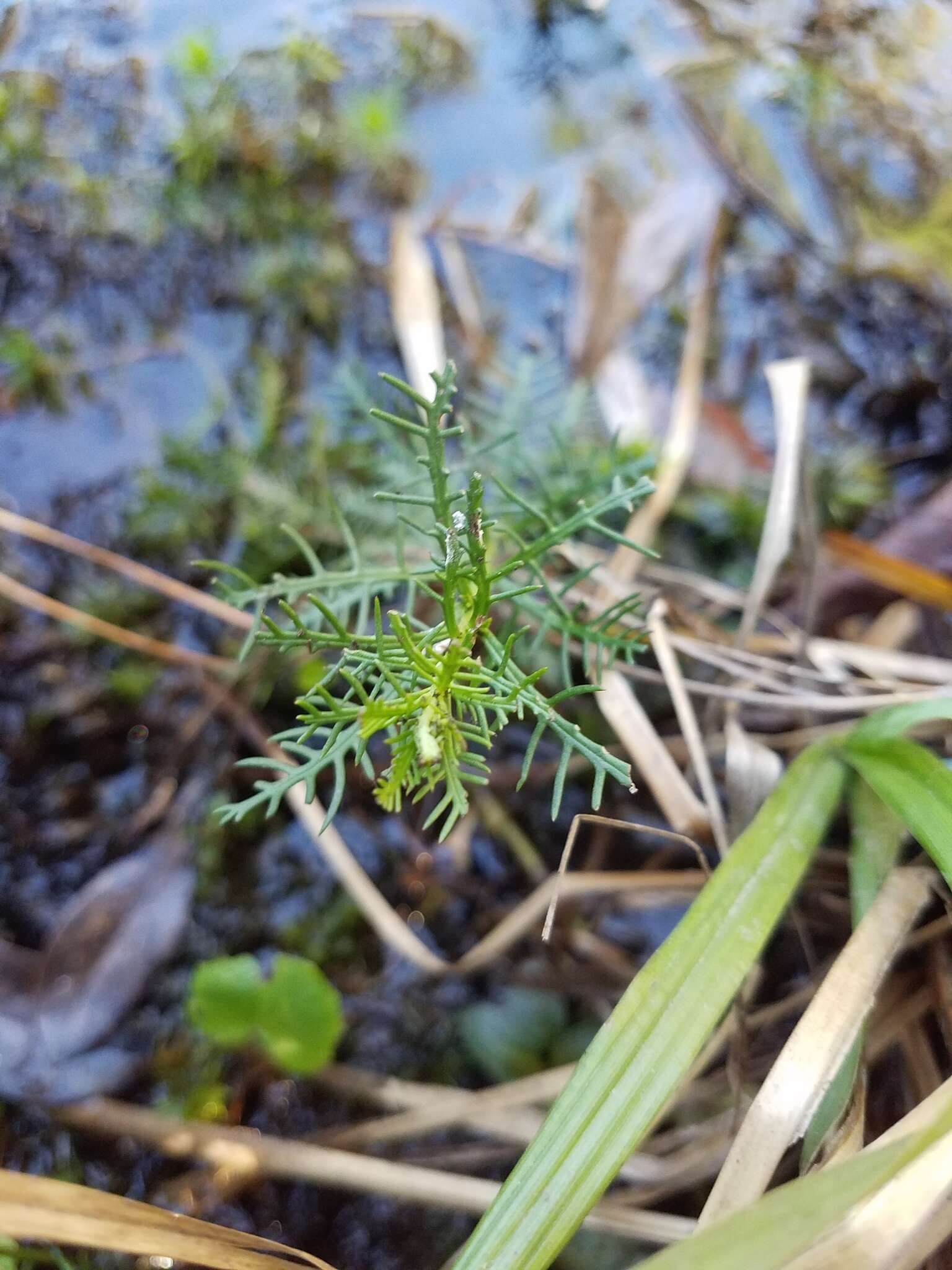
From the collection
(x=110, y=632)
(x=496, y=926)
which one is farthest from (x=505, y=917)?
(x=110, y=632)

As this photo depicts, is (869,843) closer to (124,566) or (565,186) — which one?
(124,566)

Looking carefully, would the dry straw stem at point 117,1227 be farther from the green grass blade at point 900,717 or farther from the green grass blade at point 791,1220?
the green grass blade at point 900,717

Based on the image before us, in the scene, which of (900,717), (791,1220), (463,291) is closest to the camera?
A: (791,1220)

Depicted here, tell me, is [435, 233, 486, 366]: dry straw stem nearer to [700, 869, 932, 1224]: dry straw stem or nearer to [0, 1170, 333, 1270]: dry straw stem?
[700, 869, 932, 1224]: dry straw stem

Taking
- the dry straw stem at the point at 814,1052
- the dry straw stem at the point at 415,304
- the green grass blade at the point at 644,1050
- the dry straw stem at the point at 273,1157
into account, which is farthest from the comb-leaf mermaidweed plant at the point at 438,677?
the dry straw stem at the point at 415,304

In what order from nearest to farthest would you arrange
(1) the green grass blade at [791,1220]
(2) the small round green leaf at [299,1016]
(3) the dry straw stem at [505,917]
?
(1) the green grass blade at [791,1220] < (2) the small round green leaf at [299,1016] < (3) the dry straw stem at [505,917]

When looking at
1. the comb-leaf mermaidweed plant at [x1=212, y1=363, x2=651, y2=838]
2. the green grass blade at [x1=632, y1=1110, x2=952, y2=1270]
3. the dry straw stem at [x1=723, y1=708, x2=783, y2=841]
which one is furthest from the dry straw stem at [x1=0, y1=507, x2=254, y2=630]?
the green grass blade at [x1=632, y1=1110, x2=952, y2=1270]
